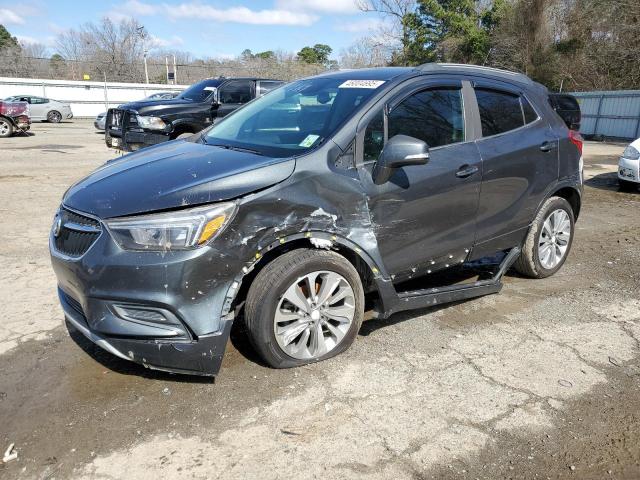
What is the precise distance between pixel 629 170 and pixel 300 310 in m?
8.43

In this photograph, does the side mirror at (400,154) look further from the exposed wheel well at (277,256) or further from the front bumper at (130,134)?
the front bumper at (130,134)

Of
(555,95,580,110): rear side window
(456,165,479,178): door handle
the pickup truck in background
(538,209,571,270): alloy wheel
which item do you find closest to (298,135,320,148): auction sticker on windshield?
(456,165,479,178): door handle

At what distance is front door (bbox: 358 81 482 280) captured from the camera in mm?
3396

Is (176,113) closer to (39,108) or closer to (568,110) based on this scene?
(568,110)

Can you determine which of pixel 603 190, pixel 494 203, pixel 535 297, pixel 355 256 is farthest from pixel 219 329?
pixel 603 190

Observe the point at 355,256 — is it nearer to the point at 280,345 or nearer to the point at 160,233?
the point at 280,345

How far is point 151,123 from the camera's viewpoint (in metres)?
9.25

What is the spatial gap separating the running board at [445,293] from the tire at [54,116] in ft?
95.7

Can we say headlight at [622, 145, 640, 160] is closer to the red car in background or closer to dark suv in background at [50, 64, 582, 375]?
dark suv in background at [50, 64, 582, 375]

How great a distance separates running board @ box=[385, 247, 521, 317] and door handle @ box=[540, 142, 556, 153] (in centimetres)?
95

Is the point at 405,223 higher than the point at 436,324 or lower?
higher

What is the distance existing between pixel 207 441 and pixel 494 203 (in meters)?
2.77

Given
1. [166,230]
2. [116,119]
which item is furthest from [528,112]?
[116,119]

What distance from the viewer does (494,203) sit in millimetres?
4098
